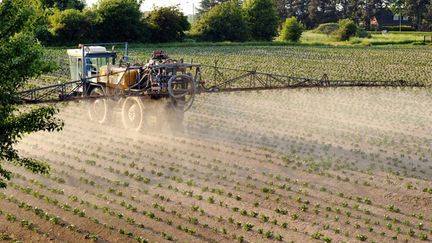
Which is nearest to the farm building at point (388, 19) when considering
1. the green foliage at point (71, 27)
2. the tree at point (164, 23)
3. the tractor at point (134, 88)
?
the tree at point (164, 23)

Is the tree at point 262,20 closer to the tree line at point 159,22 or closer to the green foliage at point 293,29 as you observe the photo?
the tree line at point 159,22

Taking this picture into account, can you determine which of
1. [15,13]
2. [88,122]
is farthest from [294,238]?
[88,122]

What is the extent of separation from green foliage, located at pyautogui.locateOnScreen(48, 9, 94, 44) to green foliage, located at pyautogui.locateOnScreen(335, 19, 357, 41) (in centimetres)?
3866

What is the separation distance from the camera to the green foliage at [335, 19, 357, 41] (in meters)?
84.7

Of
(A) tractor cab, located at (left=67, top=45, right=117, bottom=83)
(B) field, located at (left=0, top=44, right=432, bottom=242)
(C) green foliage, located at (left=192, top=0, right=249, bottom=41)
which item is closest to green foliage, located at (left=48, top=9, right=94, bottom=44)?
(C) green foliage, located at (left=192, top=0, right=249, bottom=41)

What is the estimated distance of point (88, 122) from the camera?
22.4m

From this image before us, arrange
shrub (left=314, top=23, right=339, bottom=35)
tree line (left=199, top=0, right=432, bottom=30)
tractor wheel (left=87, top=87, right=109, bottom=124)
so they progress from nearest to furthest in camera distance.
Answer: tractor wheel (left=87, top=87, right=109, bottom=124) < shrub (left=314, top=23, right=339, bottom=35) < tree line (left=199, top=0, right=432, bottom=30)

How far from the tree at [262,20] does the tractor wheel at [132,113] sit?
68.9m

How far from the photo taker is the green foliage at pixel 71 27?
67.4m

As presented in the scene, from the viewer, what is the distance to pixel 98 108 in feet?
72.6

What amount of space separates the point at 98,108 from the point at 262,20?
6902 cm

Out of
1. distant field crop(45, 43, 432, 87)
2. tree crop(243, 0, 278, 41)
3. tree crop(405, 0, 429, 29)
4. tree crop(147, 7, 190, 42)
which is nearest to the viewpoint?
distant field crop(45, 43, 432, 87)

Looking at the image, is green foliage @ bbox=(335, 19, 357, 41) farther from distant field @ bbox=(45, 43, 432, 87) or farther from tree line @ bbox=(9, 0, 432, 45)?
distant field @ bbox=(45, 43, 432, 87)

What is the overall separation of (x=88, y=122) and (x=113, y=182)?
8166 millimetres
